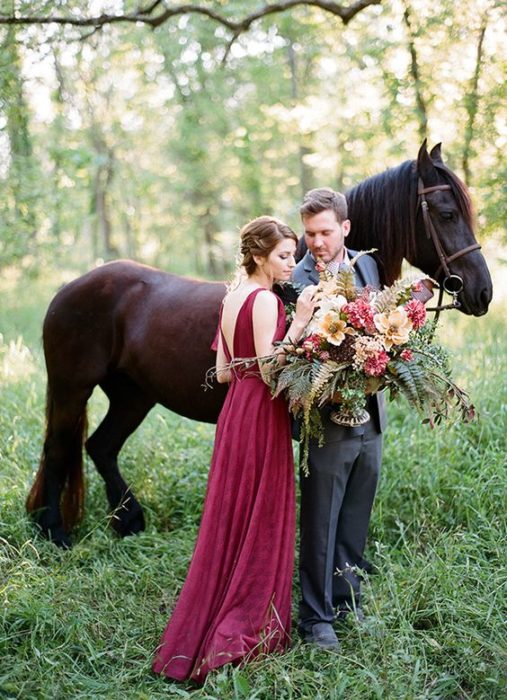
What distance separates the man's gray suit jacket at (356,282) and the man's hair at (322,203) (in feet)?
0.82

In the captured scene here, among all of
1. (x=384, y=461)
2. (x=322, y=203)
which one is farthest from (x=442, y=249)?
(x=384, y=461)

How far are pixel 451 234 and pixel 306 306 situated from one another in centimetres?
120

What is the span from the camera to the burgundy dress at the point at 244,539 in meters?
2.99

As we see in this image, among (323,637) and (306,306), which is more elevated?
(306,306)

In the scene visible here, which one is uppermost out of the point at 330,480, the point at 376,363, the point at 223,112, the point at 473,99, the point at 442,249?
the point at 223,112

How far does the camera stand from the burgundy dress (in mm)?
2994

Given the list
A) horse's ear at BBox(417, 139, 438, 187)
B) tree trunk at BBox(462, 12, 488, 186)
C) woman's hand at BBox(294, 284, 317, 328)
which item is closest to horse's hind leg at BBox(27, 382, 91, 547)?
woman's hand at BBox(294, 284, 317, 328)

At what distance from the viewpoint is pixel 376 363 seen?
265 centimetres

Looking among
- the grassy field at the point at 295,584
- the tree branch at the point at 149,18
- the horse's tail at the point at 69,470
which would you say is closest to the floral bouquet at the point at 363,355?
the grassy field at the point at 295,584

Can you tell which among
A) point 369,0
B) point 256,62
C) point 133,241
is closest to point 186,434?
point 369,0

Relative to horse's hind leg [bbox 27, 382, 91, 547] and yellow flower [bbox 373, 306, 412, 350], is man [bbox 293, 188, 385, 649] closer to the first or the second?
yellow flower [bbox 373, 306, 412, 350]

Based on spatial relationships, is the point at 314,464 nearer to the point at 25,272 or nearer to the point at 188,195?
the point at 25,272

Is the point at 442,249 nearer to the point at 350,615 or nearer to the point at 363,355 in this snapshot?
the point at 363,355

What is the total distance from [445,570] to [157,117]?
17502 mm
